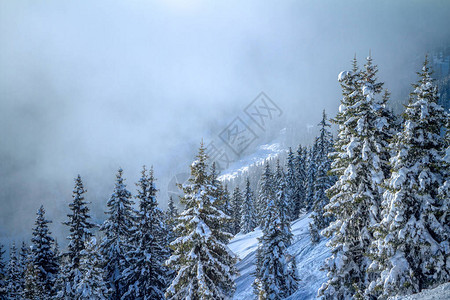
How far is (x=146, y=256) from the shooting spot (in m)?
23.7

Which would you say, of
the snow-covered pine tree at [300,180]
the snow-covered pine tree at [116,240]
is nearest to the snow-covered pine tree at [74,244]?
the snow-covered pine tree at [116,240]

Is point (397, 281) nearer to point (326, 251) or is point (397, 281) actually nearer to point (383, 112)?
point (383, 112)

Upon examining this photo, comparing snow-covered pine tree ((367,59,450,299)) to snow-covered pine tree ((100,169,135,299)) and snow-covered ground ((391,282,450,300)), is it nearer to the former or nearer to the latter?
snow-covered ground ((391,282,450,300))

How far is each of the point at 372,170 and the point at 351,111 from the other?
3.40 metres

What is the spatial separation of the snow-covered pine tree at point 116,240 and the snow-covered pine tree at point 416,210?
22.4 metres

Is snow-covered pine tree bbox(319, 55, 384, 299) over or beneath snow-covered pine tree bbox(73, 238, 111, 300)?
beneath

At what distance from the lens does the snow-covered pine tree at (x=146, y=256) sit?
23.8 m

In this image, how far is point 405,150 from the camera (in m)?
12.0

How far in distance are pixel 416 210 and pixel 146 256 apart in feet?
68.8

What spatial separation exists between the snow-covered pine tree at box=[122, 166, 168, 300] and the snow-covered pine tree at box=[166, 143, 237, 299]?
9936mm

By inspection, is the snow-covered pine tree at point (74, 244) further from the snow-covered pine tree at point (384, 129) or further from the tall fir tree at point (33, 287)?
the snow-covered pine tree at point (384, 129)

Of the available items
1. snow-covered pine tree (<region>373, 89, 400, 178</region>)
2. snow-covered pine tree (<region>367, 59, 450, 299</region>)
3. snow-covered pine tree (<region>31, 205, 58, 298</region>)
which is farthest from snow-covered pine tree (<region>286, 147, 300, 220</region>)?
snow-covered pine tree (<region>367, 59, 450, 299</region>)

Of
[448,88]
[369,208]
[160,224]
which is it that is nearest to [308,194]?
[160,224]

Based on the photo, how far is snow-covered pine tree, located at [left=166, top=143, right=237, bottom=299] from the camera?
46.4 ft
